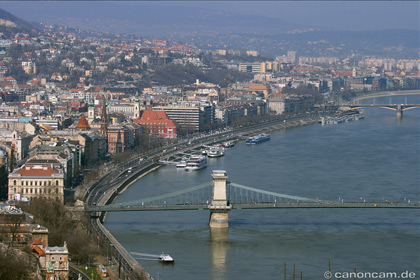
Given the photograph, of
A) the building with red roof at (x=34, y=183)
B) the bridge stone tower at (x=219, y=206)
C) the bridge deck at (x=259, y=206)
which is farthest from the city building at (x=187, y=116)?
the bridge stone tower at (x=219, y=206)

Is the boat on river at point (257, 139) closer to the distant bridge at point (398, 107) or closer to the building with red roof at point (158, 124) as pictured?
the building with red roof at point (158, 124)

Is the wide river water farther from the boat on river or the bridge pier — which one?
the bridge pier

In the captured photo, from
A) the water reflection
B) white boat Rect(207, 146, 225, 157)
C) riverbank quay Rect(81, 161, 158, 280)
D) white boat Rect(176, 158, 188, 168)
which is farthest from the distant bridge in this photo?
the water reflection

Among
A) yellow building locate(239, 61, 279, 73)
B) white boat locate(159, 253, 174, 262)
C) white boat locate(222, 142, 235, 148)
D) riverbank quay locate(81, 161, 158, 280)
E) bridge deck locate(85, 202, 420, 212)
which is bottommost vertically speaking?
white boat locate(222, 142, 235, 148)

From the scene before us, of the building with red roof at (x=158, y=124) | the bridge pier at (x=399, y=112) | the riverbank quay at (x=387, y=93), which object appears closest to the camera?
the building with red roof at (x=158, y=124)

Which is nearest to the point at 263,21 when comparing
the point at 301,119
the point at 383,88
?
the point at 383,88

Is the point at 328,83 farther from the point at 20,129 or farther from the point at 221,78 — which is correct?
the point at 20,129

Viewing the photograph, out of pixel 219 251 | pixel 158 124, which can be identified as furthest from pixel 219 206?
pixel 158 124

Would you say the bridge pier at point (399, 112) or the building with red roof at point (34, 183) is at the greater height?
the building with red roof at point (34, 183)
